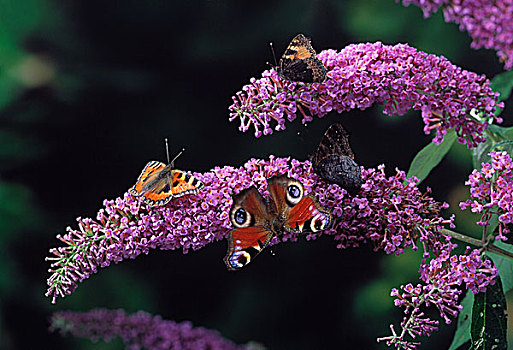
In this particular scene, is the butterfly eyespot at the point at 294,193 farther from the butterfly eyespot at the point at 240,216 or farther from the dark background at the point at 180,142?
the dark background at the point at 180,142

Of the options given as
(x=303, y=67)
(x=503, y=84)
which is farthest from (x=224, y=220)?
(x=503, y=84)

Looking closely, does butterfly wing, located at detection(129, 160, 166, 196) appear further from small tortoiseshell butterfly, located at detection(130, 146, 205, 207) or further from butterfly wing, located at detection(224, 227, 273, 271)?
butterfly wing, located at detection(224, 227, 273, 271)

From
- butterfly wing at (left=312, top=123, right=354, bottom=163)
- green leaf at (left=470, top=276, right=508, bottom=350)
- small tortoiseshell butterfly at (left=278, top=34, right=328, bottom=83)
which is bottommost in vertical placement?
green leaf at (left=470, top=276, right=508, bottom=350)

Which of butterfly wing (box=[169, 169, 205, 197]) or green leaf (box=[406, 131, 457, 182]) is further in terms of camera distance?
green leaf (box=[406, 131, 457, 182])

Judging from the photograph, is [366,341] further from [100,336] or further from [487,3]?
[487,3]

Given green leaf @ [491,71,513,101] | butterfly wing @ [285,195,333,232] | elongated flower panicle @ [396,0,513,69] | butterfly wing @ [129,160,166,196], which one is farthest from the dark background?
elongated flower panicle @ [396,0,513,69]

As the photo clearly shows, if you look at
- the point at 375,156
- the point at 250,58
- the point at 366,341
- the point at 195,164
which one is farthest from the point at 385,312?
the point at 250,58

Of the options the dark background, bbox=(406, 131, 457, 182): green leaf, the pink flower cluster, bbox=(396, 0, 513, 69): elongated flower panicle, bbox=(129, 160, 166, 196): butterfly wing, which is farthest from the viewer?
the dark background
